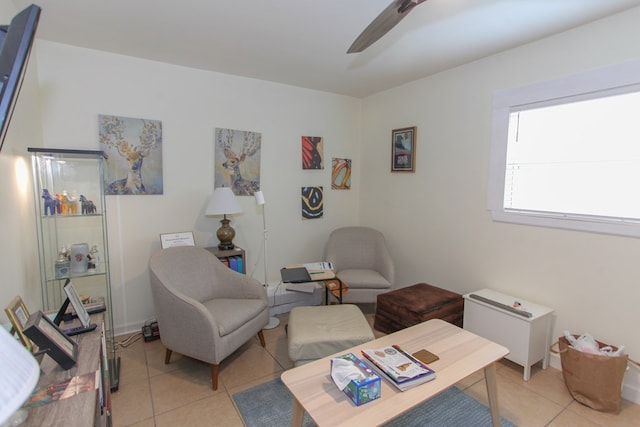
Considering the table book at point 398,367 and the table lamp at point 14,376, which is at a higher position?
the table lamp at point 14,376

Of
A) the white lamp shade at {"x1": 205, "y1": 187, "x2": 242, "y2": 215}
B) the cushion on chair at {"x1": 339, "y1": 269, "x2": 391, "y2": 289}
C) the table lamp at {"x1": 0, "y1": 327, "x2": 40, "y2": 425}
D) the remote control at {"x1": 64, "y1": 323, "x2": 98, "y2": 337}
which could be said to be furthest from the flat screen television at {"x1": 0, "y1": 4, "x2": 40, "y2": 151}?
the cushion on chair at {"x1": 339, "y1": 269, "x2": 391, "y2": 289}

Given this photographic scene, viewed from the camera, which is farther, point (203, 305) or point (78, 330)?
point (203, 305)

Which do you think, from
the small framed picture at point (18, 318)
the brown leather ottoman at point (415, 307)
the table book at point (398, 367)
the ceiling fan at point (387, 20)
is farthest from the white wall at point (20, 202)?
the brown leather ottoman at point (415, 307)

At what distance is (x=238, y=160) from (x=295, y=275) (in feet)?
4.47

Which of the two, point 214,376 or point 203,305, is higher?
point 203,305

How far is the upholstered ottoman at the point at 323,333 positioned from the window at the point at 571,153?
5.17 ft

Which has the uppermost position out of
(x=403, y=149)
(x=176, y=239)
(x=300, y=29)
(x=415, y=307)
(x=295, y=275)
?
(x=300, y=29)

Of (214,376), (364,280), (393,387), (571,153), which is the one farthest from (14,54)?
(571,153)

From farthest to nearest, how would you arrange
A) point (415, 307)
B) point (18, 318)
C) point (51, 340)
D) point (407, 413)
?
point (415, 307)
point (407, 413)
point (18, 318)
point (51, 340)

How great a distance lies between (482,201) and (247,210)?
91.5 inches

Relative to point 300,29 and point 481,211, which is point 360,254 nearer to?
point 481,211

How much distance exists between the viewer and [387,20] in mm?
1532

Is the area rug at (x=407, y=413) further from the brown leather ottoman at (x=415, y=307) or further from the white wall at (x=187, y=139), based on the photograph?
the white wall at (x=187, y=139)

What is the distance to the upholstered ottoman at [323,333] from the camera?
209cm
